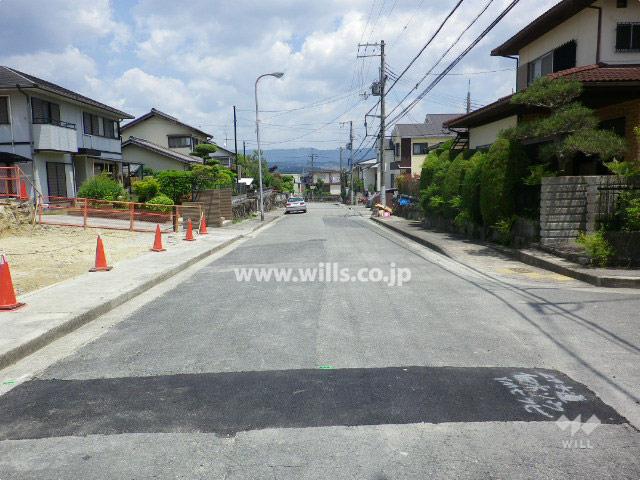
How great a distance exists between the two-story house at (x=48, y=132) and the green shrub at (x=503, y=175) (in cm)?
1998

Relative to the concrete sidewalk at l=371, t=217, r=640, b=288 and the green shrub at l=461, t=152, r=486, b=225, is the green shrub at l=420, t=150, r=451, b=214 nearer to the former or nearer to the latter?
the concrete sidewalk at l=371, t=217, r=640, b=288

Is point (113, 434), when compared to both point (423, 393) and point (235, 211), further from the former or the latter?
point (235, 211)

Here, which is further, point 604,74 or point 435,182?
point 435,182

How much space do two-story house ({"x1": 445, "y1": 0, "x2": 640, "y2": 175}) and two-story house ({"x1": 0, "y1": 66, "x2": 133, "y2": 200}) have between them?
63.5 ft

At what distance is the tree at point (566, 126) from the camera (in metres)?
11.3

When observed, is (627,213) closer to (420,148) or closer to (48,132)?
(48,132)

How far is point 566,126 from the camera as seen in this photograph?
1169 cm

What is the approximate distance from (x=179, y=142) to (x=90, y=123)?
61.6 ft

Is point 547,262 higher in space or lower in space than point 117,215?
lower

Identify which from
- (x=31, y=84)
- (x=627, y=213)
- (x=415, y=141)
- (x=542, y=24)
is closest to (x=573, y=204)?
(x=627, y=213)

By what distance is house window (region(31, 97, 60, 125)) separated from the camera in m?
24.9

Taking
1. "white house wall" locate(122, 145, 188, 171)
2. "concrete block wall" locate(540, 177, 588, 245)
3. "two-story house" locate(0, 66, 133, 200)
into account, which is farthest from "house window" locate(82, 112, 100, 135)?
"concrete block wall" locate(540, 177, 588, 245)

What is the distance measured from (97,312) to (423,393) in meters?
5.09

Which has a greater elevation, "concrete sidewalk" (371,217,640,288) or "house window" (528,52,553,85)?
"house window" (528,52,553,85)
